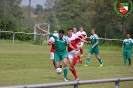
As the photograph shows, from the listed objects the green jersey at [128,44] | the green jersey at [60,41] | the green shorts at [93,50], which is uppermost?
the green jersey at [60,41]

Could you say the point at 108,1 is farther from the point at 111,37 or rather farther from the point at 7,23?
the point at 7,23

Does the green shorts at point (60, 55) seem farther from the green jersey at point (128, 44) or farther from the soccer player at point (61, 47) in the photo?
the green jersey at point (128, 44)

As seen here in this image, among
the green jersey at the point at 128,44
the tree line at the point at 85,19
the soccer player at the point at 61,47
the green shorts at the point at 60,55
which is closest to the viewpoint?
the soccer player at the point at 61,47

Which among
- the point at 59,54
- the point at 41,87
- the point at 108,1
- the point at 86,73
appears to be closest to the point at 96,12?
the point at 108,1

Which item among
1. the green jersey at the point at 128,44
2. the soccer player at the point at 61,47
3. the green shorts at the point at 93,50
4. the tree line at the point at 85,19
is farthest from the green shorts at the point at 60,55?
the tree line at the point at 85,19

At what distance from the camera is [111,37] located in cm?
4619

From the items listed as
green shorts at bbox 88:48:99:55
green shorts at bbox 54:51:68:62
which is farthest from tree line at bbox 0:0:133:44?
green shorts at bbox 54:51:68:62

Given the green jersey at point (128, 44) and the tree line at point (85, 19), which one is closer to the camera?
the green jersey at point (128, 44)

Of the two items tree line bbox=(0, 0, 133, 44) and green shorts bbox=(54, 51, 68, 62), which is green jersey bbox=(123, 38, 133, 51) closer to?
green shorts bbox=(54, 51, 68, 62)

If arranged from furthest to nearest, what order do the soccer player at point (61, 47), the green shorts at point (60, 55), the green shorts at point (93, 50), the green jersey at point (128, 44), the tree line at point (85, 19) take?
the tree line at point (85, 19) < the green jersey at point (128, 44) < the green shorts at point (93, 50) < the green shorts at point (60, 55) < the soccer player at point (61, 47)

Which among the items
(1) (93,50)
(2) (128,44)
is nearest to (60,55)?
(1) (93,50)

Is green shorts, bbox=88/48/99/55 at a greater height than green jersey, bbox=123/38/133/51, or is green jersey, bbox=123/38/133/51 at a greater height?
green jersey, bbox=123/38/133/51

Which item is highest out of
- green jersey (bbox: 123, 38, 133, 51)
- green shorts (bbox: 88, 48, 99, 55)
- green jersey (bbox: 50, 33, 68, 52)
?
green jersey (bbox: 50, 33, 68, 52)

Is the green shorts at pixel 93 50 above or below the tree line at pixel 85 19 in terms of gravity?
below
